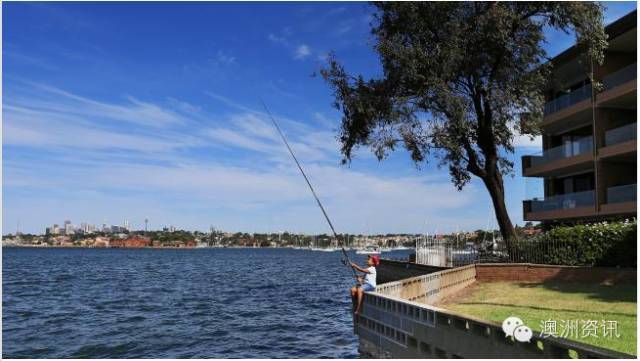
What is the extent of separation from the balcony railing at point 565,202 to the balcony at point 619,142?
8.23ft

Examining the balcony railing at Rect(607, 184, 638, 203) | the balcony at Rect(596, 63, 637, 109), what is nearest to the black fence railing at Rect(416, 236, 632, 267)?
the balcony railing at Rect(607, 184, 638, 203)

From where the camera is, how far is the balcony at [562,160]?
3259 centimetres

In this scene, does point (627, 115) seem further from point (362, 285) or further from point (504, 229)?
point (362, 285)

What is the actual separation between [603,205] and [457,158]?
800 centimetres

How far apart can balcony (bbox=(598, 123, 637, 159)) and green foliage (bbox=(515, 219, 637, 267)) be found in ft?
24.3

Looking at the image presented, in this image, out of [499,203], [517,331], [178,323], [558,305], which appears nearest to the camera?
[517,331]

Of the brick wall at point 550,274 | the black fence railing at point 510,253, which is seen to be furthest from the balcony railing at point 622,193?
the brick wall at point 550,274

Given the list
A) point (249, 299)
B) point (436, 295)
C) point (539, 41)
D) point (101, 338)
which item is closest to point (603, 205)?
point (539, 41)

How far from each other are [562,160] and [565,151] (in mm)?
542

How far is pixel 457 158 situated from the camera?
2919 centimetres

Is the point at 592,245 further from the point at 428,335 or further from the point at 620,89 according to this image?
the point at 428,335

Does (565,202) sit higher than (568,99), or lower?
lower

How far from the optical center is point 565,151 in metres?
34.4

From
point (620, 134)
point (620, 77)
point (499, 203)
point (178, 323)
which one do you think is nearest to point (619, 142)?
point (620, 134)
